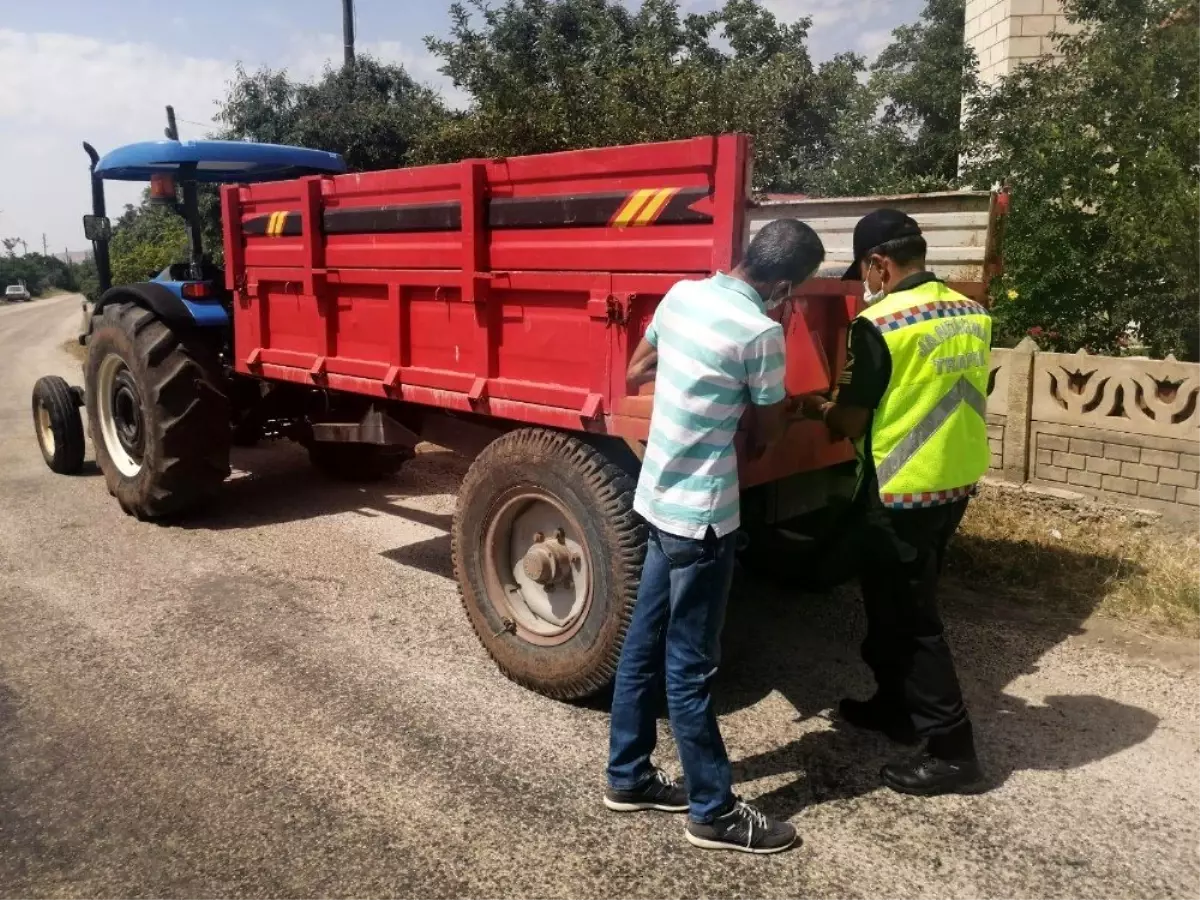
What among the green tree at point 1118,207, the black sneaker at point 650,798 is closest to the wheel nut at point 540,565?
the black sneaker at point 650,798

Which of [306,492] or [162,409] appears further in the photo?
[306,492]

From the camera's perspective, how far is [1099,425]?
5852 millimetres

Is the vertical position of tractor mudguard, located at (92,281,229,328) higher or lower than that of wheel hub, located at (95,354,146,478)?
higher

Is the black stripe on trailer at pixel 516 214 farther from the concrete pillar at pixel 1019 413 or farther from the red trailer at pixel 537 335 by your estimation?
the concrete pillar at pixel 1019 413

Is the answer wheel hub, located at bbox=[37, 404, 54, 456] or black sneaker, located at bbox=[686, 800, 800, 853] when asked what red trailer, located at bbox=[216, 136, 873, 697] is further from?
wheel hub, located at bbox=[37, 404, 54, 456]

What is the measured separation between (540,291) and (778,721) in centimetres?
181

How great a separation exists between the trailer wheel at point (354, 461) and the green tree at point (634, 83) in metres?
5.44

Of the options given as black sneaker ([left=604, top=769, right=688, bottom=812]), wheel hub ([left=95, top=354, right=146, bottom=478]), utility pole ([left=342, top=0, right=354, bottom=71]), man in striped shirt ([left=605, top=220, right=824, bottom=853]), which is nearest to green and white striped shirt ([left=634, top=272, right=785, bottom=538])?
man in striped shirt ([left=605, top=220, right=824, bottom=853])

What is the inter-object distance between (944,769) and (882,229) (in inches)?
66.5

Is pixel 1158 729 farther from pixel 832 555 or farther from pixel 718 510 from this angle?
pixel 718 510

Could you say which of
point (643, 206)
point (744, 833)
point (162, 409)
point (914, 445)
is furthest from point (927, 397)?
point (162, 409)

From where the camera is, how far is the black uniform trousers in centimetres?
308

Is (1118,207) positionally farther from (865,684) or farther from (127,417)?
(127,417)

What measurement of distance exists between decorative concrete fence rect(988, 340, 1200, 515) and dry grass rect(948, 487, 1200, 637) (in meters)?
0.21
